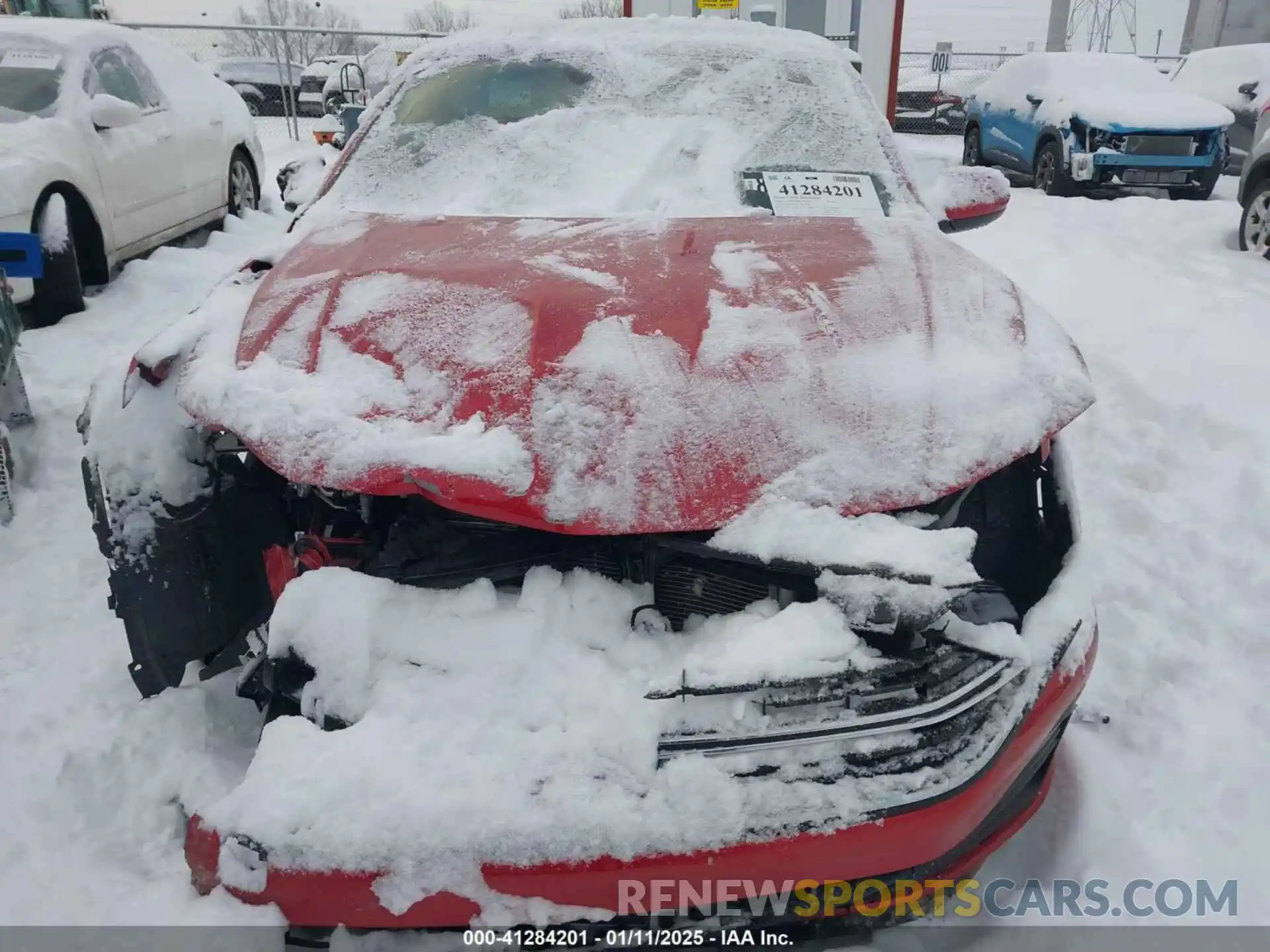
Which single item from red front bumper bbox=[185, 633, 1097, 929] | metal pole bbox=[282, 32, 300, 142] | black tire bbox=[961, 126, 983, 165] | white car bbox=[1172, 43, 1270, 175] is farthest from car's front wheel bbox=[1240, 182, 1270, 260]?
metal pole bbox=[282, 32, 300, 142]

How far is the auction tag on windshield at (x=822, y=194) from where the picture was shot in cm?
270

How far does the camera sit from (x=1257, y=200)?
19.8 feet

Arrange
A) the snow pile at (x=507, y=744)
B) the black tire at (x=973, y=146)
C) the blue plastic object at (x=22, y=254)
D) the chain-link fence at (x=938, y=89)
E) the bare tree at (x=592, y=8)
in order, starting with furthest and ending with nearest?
the bare tree at (x=592, y=8) < the chain-link fence at (x=938, y=89) < the black tire at (x=973, y=146) < the blue plastic object at (x=22, y=254) < the snow pile at (x=507, y=744)

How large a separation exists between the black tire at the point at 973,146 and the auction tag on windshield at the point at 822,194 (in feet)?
29.8

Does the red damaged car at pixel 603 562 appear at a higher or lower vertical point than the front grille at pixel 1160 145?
higher

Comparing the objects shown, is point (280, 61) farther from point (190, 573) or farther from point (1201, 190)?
point (190, 573)

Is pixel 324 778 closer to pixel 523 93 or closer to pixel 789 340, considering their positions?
pixel 789 340

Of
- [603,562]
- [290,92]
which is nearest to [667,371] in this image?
[603,562]

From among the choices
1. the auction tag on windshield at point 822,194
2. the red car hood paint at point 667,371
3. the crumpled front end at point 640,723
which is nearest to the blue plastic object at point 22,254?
the red car hood paint at point 667,371

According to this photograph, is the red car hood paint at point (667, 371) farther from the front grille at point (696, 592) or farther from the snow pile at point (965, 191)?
the snow pile at point (965, 191)

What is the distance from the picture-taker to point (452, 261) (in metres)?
2.22

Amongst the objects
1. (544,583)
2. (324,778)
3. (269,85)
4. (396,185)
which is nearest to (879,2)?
(396,185)

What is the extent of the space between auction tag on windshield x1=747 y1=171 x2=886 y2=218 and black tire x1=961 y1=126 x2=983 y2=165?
29.8 feet

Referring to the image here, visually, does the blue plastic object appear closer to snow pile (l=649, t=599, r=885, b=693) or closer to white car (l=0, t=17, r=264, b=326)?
white car (l=0, t=17, r=264, b=326)
